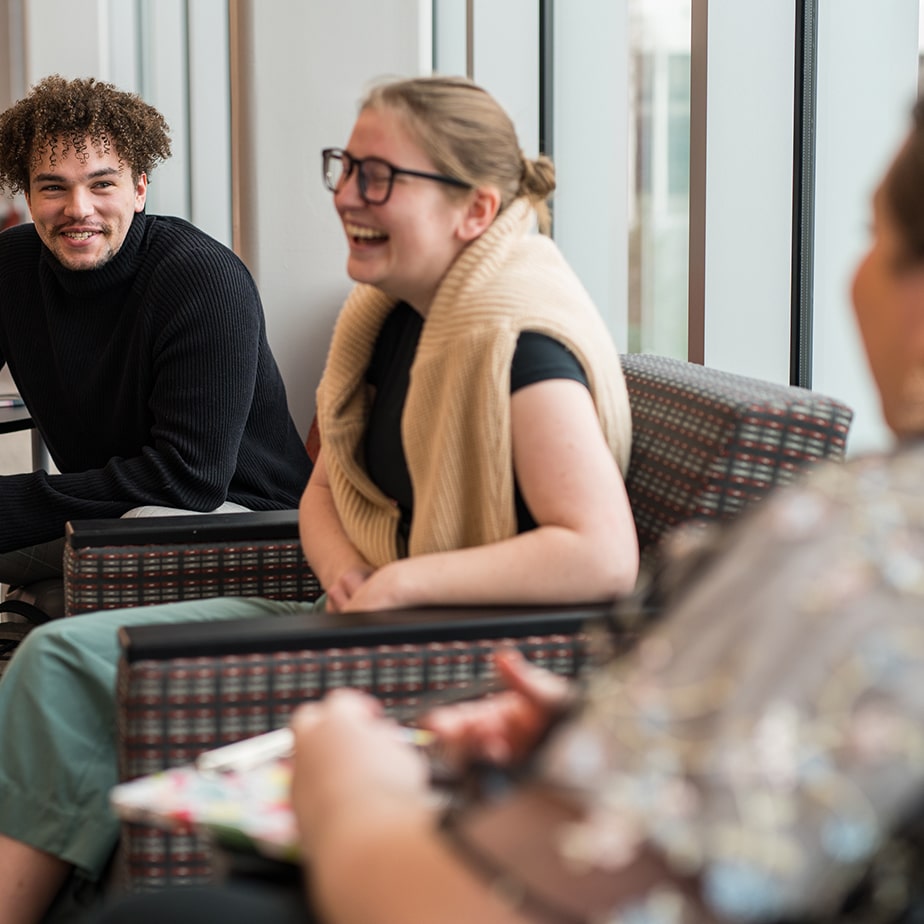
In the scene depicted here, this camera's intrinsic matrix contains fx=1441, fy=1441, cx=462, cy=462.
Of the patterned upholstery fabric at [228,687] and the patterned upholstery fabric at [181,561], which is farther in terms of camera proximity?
the patterned upholstery fabric at [181,561]

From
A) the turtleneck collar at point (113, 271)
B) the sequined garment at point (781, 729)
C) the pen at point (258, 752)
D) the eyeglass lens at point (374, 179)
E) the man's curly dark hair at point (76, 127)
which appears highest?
the man's curly dark hair at point (76, 127)

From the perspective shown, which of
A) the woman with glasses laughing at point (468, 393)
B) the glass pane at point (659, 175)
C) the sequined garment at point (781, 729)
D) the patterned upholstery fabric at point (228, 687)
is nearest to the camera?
the sequined garment at point (781, 729)

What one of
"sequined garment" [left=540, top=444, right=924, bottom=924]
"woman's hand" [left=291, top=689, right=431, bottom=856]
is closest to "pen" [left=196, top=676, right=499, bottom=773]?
"woman's hand" [left=291, top=689, right=431, bottom=856]

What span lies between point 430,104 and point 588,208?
1699mm

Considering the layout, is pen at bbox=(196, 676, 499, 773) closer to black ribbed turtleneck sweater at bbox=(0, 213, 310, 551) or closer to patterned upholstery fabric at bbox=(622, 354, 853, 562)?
patterned upholstery fabric at bbox=(622, 354, 853, 562)

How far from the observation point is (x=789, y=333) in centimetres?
257

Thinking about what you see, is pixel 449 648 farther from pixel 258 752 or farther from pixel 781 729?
pixel 781 729

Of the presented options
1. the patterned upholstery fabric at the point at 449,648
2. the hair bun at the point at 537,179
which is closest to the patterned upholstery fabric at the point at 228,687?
the patterned upholstery fabric at the point at 449,648

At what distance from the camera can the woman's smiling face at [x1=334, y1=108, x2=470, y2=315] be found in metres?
1.83

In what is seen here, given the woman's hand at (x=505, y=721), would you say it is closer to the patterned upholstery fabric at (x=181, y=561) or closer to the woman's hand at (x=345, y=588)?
the woman's hand at (x=345, y=588)

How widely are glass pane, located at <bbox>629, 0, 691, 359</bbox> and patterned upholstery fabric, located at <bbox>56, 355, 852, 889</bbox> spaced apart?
38.9 inches

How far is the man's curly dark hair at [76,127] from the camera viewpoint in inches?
114

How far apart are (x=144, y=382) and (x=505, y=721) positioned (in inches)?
74.7

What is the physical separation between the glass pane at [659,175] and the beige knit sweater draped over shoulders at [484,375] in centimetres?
116
